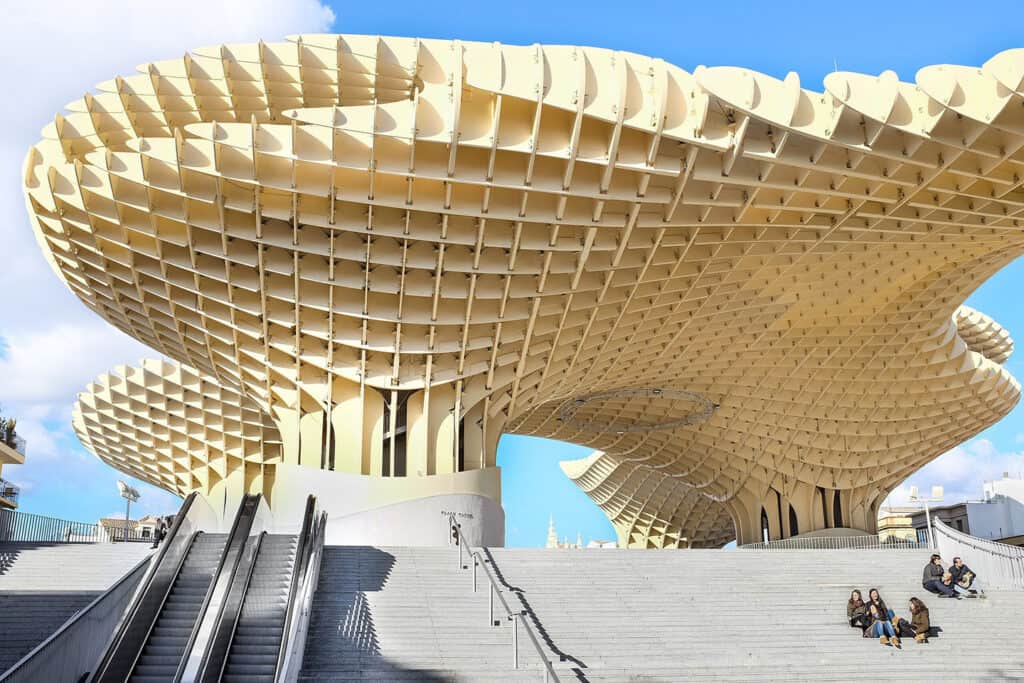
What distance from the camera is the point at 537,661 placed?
46.8 ft

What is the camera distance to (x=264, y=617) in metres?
14.9

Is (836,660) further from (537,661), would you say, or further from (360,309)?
(360,309)

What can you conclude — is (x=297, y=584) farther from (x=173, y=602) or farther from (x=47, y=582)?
(x=47, y=582)

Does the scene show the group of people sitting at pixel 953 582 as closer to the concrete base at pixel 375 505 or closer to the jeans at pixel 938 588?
the jeans at pixel 938 588

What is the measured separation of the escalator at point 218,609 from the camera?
42.1ft

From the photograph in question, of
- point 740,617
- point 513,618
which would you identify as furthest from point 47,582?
point 740,617

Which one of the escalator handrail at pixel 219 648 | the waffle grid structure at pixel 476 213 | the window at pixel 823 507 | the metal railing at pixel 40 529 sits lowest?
the escalator handrail at pixel 219 648

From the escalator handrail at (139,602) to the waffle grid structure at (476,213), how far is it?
9214mm

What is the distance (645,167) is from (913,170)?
711cm

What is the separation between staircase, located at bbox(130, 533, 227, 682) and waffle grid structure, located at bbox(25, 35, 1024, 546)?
923 cm

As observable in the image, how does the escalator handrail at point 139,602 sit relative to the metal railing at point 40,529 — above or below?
below

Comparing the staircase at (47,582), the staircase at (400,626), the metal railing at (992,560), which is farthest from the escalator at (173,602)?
the metal railing at (992,560)

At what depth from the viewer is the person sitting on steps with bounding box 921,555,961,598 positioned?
19250mm

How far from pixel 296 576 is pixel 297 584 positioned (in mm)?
342
